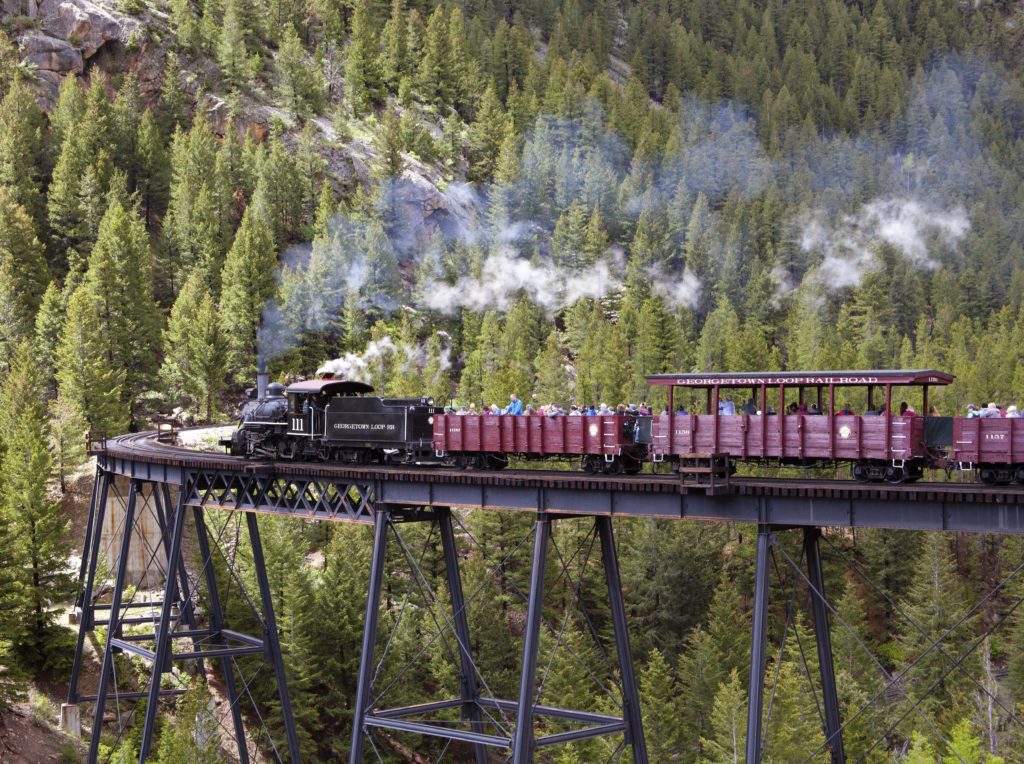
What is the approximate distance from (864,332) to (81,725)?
209 feet

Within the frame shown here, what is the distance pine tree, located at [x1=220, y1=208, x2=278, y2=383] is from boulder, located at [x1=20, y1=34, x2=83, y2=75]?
3778 centimetres

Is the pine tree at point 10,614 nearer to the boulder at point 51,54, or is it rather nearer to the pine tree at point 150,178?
the pine tree at point 150,178

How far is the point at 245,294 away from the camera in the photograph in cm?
7756

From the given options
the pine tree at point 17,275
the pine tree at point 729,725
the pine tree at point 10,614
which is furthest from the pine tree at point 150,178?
the pine tree at point 729,725

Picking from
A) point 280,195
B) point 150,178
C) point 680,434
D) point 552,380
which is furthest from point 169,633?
point 150,178

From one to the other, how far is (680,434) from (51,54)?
99175 millimetres

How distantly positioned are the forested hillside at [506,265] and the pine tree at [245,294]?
0.29 metres

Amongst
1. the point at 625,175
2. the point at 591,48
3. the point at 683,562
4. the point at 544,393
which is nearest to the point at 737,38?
the point at 591,48

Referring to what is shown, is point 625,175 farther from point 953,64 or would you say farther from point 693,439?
point 693,439

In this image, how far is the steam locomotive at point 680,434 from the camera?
2403 cm

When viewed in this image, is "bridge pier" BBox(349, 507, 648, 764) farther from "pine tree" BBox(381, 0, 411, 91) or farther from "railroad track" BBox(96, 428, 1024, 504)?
"pine tree" BBox(381, 0, 411, 91)

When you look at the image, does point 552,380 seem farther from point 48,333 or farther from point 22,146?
point 22,146

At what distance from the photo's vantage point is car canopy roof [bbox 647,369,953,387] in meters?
23.9

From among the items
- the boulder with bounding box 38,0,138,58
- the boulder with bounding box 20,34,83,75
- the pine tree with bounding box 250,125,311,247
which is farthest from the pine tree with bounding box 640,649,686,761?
the boulder with bounding box 38,0,138,58
